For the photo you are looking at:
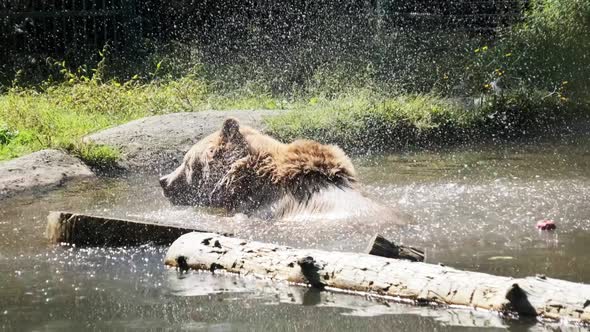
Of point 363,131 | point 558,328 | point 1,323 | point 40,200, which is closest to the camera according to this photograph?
point 558,328

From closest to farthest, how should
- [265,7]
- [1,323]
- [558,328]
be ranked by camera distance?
[558,328] → [1,323] → [265,7]

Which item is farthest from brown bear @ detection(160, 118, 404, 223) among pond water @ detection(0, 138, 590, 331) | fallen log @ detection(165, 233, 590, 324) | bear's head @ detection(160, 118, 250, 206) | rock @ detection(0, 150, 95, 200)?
rock @ detection(0, 150, 95, 200)

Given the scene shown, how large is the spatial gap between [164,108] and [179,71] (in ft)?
8.02

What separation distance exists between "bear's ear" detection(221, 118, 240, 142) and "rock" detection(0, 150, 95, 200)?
2.25 m

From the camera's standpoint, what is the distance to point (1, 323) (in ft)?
18.6

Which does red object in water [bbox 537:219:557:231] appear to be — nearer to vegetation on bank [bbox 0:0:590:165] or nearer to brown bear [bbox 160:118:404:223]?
brown bear [bbox 160:118:404:223]

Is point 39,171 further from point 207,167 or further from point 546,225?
point 546,225

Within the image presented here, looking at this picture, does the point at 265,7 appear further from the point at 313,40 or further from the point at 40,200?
the point at 40,200

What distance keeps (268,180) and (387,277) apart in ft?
8.61

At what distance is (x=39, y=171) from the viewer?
10.0m

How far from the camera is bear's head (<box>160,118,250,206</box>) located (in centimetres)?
850

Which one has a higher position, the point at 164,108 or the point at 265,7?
the point at 265,7

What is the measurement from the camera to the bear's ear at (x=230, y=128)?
8.48 meters

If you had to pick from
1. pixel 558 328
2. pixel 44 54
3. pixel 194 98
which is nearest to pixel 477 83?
pixel 194 98
